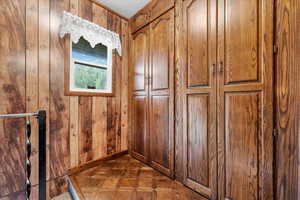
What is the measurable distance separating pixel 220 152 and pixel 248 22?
3.49 feet

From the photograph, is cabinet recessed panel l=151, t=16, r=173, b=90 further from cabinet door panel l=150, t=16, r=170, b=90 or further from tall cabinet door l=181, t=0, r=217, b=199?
tall cabinet door l=181, t=0, r=217, b=199

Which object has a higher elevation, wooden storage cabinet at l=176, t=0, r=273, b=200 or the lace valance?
the lace valance

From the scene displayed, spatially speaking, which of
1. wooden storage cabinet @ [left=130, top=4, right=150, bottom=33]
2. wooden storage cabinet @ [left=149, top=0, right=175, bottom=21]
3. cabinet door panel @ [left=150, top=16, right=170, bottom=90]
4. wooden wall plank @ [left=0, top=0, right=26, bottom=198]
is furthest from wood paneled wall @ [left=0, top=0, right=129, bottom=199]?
cabinet door panel @ [left=150, top=16, right=170, bottom=90]

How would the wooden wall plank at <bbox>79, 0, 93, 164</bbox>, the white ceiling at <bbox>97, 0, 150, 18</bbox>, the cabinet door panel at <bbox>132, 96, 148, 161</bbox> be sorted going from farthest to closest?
1. the cabinet door panel at <bbox>132, 96, 148, 161</bbox>
2. the white ceiling at <bbox>97, 0, 150, 18</bbox>
3. the wooden wall plank at <bbox>79, 0, 93, 164</bbox>

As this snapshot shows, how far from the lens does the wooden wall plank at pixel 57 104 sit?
178 cm

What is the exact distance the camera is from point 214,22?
138 centimetres

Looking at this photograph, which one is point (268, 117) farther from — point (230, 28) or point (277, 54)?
point (230, 28)

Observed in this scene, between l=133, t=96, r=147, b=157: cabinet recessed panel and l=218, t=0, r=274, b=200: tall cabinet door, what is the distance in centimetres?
115

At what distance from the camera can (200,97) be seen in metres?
1.52

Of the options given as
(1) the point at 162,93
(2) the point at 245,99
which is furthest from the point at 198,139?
(1) the point at 162,93

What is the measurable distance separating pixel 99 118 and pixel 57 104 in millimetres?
A: 585

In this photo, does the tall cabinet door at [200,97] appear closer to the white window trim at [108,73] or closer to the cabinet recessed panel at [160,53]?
the cabinet recessed panel at [160,53]

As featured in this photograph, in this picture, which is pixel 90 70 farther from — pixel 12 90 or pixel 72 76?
pixel 12 90

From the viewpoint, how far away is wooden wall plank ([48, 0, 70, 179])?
1784 mm
